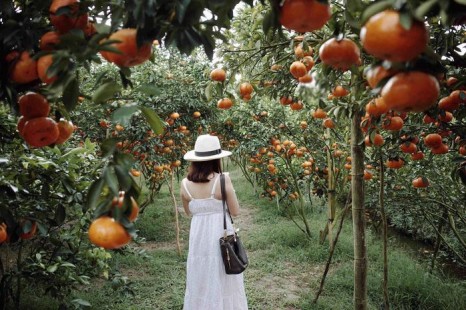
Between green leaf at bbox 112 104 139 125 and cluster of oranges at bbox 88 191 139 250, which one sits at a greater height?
green leaf at bbox 112 104 139 125

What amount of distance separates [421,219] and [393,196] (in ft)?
6.29

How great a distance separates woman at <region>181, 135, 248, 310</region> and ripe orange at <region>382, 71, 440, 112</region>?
6.74 feet

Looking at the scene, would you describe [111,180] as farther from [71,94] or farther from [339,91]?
[339,91]

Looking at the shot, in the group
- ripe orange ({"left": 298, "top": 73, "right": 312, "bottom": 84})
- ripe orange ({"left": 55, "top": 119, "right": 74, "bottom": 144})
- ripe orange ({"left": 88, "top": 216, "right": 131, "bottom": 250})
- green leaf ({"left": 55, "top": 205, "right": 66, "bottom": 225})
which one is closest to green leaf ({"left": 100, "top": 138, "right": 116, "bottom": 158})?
ripe orange ({"left": 88, "top": 216, "right": 131, "bottom": 250})

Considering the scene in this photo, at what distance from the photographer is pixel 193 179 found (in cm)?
281

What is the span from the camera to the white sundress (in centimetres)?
275

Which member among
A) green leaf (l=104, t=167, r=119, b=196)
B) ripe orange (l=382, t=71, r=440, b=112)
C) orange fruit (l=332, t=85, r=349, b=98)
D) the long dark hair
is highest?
orange fruit (l=332, t=85, r=349, b=98)

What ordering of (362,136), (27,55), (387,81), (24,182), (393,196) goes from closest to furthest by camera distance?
(387,81) < (27,55) < (24,182) < (362,136) < (393,196)

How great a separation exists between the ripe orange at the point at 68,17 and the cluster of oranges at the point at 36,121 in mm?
210

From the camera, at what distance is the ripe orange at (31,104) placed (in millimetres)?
1031

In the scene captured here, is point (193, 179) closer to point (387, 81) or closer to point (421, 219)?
point (387, 81)

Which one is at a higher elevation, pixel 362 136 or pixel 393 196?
pixel 362 136

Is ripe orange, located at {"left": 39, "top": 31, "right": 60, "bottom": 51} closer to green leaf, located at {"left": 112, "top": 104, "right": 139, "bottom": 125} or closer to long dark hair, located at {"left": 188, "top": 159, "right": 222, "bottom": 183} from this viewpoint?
green leaf, located at {"left": 112, "top": 104, "right": 139, "bottom": 125}

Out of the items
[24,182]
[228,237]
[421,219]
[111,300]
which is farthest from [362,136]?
[421,219]
